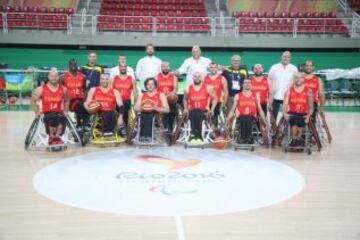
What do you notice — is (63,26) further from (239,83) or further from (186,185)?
(186,185)

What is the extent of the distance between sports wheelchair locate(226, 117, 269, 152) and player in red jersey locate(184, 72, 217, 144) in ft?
1.56

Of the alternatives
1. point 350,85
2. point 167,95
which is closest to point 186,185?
point 167,95

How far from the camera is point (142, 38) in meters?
15.8

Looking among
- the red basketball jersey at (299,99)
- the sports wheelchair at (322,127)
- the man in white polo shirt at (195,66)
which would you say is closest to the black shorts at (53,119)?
the man in white polo shirt at (195,66)

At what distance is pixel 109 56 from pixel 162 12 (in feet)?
9.79

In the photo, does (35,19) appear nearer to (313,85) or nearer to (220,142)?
(220,142)

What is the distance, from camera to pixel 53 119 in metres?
7.45

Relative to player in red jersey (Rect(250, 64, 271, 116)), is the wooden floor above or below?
below

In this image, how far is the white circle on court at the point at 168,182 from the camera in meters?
4.96

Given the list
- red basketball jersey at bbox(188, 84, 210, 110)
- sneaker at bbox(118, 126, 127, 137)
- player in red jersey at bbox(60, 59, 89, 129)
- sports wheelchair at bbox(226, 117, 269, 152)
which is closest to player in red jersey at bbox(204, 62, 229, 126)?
red basketball jersey at bbox(188, 84, 210, 110)

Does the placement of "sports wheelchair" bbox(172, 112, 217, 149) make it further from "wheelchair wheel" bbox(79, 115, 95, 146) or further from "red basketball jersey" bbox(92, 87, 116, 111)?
"wheelchair wheel" bbox(79, 115, 95, 146)

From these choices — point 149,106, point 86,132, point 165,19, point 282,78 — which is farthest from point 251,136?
point 165,19

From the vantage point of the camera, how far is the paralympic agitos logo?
5.47 meters

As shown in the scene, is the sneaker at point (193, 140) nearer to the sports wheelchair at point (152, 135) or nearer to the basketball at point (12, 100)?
the sports wheelchair at point (152, 135)
